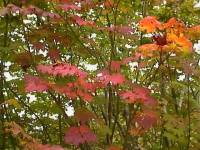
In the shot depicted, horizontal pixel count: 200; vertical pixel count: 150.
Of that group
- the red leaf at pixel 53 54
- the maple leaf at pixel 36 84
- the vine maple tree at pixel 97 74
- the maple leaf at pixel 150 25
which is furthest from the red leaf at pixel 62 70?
the red leaf at pixel 53 54

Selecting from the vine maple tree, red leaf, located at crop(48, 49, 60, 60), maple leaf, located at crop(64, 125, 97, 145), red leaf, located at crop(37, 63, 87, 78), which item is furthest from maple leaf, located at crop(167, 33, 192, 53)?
red leaf, located at crop(48, 49, 60, 60)

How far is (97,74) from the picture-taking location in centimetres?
343

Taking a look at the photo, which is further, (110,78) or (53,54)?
(53,54)

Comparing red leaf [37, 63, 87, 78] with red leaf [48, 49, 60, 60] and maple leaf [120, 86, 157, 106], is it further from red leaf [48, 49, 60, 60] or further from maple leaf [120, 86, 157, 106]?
red leaf [48, 49, 60, 60]

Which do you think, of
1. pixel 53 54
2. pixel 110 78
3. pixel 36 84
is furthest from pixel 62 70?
pixel 53 54

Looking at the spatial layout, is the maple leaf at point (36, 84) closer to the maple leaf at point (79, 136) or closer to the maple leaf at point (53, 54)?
the maple leaf at point (79, 136)

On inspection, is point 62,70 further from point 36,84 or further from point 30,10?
point 30,10

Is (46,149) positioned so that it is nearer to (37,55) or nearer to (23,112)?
(37,55)

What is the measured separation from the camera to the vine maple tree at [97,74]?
3143 millimetres

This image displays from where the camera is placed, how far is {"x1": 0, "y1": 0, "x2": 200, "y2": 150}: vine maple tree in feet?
10.3

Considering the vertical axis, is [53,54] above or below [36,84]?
above

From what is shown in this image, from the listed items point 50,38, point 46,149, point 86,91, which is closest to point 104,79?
point 86,91

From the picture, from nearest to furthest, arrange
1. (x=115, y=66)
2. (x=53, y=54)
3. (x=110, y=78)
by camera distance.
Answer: (x=110, y=78)
(x=115, y=66)
(x=53, y=54)

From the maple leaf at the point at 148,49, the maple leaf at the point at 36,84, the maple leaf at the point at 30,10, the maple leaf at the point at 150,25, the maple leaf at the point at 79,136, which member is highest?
the maple leaf at the point at 30,10
